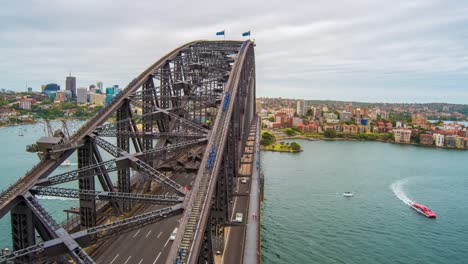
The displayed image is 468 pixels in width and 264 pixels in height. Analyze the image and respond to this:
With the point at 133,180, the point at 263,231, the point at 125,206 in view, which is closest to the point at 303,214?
the point at 263,231

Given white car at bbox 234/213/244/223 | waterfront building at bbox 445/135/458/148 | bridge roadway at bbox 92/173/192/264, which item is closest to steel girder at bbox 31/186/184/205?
bridge roadway at bbox 92/173/192/264

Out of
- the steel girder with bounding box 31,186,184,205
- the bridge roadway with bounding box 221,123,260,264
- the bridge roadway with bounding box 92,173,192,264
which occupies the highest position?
the steel girder with bounding box 31,186,184,205

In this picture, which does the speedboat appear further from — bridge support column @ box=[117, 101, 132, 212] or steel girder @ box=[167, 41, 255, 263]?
bridge support column @ box=[117, 101, 132, 212]

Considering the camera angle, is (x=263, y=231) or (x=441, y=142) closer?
(x=263, y=231)

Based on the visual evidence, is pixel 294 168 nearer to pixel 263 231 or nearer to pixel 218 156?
pixel 263 231

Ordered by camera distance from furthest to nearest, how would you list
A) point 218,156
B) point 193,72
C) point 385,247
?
point 193,72 → point 385,247 → point 218,156

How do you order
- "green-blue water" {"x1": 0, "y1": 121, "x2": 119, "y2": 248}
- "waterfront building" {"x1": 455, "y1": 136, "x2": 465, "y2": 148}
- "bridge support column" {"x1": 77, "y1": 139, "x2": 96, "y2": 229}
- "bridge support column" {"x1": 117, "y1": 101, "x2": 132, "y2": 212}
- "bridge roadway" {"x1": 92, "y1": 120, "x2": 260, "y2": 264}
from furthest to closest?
"waterfront building" {"x1": 455, "y1": 136, "x2": 465, "y2": 148}, "green-blue water" {"x1": 0, "y1": 121, "x2": 119, "y2": 248}, "bridge support column" {"x1": 117, "y1": 101, "x2": 132, "y2": 212}, "bridge support column" {"x1": 77, "y1": 139, "x2": 96, "y2": 229}, "bridge roadway" {"x1": 92, "y1": 120, "x2": 260, "y2": 264}

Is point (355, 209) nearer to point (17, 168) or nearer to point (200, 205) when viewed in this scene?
point (200, 205)
